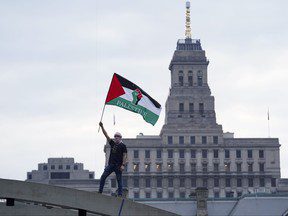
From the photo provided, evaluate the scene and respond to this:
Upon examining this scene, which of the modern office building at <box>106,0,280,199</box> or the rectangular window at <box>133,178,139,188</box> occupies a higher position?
the modern office building at <box>106,0,280,199</box>

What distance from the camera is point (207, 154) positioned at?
173m

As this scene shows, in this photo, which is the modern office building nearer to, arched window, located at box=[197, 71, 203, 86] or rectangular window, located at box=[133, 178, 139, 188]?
rectangular window, located at box=[133, 178, 139, 188]

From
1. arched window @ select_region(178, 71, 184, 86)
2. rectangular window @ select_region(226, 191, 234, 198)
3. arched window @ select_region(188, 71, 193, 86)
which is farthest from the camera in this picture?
arched window @ select_region(178, 71, 184, 86)

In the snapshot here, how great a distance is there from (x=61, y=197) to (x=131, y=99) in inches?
195

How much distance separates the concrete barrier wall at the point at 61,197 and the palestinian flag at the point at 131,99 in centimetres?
388

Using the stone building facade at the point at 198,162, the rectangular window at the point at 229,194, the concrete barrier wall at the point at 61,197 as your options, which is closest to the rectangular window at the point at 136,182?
the stone building facade at the point at 198,162

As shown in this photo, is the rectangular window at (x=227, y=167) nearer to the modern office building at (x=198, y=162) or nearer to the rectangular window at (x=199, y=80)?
the modern office building at (x=198, y=162)

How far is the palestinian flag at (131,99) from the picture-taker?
30.2 m

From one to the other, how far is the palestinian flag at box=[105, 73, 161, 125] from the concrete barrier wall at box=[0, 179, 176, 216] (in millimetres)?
3885

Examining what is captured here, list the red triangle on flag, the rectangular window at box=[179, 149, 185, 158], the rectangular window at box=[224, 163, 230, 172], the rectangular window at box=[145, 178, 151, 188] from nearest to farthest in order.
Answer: the red triangle on flag < the rectangular window at box=[145, 178, 151, 188] < the rectangular window at box=[179, 149, 185, 158] < the rectangular window at box=[224, 163, 230, 172]

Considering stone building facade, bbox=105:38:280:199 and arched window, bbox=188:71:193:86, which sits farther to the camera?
arched window, bbox=188:71:193:86

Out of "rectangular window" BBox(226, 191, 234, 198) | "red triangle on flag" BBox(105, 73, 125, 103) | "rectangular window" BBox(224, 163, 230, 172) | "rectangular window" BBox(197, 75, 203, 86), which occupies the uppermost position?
"rectangular window" BBox(197, 75, 203, 86)

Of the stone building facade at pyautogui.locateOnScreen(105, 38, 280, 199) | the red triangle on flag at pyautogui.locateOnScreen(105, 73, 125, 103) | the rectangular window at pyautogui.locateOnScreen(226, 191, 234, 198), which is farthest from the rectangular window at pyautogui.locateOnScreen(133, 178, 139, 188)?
the red triangle on flag at pyautogui.locateOnScreen(105, 73, 125, 103)

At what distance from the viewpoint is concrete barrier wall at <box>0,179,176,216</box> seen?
1061 inches
